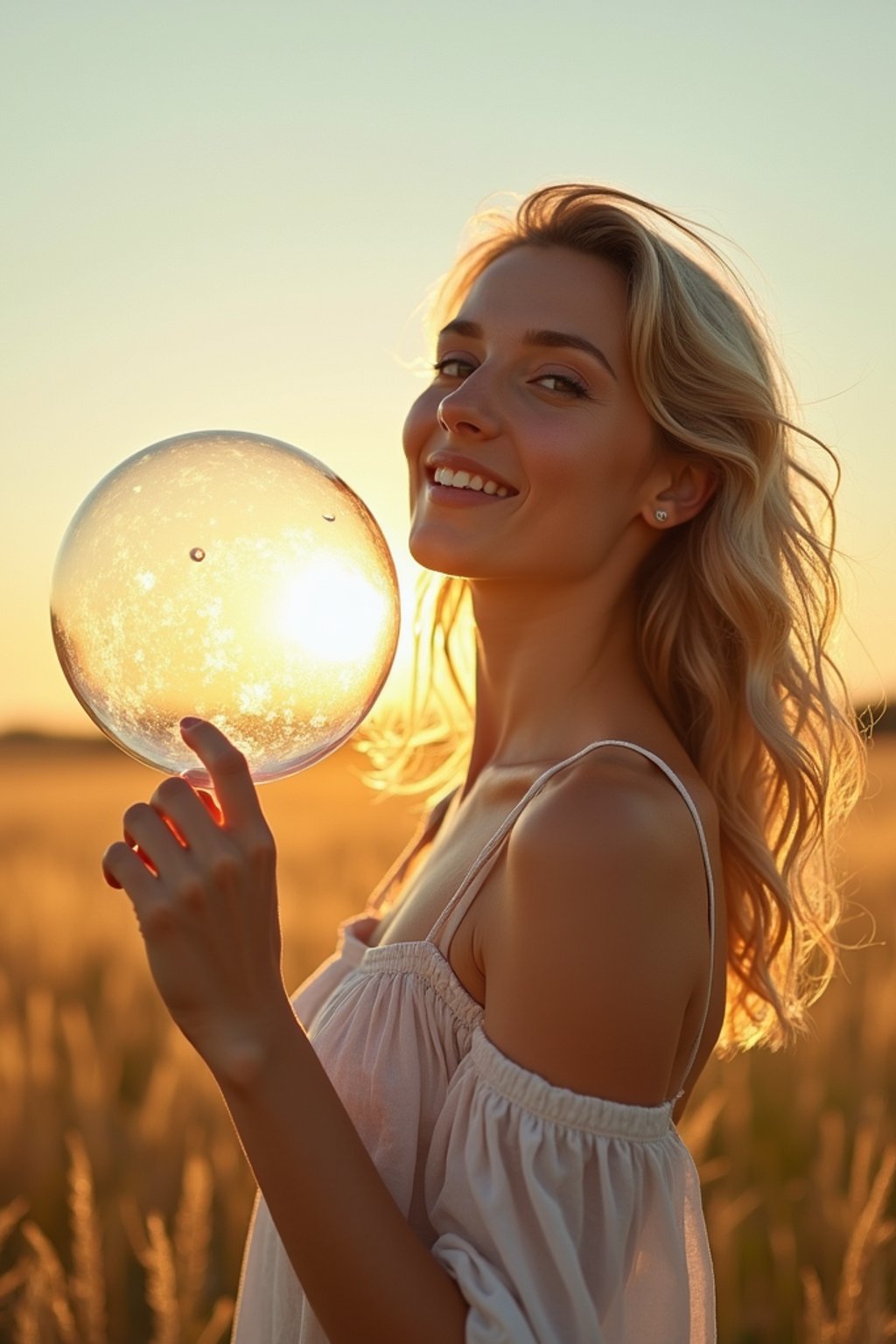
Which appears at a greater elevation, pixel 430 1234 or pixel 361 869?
pixel 361 869

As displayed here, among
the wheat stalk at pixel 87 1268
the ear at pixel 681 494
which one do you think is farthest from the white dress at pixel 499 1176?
the wheat stalk at pixel 87 1268

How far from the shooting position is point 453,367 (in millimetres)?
2855

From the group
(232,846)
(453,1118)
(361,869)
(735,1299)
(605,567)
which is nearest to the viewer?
(232,846)

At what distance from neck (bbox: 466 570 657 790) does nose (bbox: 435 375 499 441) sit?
10.9 inches

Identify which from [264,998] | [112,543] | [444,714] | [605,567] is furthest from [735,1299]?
[112,543]

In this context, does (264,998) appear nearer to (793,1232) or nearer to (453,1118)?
(453,1118)

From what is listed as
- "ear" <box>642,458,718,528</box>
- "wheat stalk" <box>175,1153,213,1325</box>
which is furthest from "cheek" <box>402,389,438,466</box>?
"wheat stalk" <box>175,1153,213,1325</box>

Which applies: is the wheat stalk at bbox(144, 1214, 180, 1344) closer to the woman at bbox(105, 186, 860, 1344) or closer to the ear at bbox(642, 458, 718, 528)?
the woman at bbox(105, 186, 860, 1344)

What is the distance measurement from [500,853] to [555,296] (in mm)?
1020

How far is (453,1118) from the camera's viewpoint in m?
2.25

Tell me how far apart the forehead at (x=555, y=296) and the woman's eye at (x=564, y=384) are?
91mm

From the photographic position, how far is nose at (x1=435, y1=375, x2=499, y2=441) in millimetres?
2576

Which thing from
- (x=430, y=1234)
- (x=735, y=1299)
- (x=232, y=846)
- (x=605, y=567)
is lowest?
(x=735, y=1299)

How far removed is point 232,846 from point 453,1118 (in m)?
0.61
